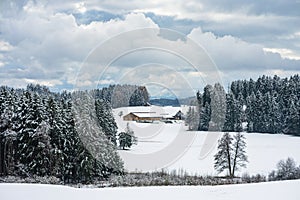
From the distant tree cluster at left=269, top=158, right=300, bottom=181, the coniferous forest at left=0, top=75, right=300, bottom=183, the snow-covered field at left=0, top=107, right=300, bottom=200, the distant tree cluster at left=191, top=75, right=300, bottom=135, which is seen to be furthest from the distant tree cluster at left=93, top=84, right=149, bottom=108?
the distant tree cluster at left=191, top=75, right=300, bottom=135

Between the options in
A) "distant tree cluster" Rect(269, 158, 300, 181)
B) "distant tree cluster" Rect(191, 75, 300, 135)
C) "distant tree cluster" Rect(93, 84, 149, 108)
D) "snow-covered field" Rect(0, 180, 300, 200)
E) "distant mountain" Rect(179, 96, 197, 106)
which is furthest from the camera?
"distant tree cluster" Rect(191, 75, 300, 135)

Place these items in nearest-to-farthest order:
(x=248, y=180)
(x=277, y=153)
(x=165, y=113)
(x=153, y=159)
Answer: (x=248, y=180) → (x=153, y=159) → (x=277, y=153) → (x=165, y=113)

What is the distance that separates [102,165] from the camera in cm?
2203

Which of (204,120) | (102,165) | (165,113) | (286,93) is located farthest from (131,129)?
(286,93)

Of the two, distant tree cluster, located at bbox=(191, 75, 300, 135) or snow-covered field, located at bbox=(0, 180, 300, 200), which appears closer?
snow-covered field, located at bbox=(0, 180, 300, 200)

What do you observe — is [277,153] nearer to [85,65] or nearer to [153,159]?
[153,159]

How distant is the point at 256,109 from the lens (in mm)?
48469

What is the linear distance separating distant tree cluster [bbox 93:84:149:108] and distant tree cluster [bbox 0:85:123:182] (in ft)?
7.90

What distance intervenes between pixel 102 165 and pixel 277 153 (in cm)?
1474

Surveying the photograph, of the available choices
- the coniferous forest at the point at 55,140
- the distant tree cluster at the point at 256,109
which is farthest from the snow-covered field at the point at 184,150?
the distant tree cluster at the point at 256,109

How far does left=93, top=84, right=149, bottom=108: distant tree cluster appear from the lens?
80.5 ft

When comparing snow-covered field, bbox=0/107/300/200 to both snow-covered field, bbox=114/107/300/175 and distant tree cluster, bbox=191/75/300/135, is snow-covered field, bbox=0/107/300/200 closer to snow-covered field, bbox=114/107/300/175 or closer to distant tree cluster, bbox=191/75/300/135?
snow-covered field, bbox=114/107/300/175

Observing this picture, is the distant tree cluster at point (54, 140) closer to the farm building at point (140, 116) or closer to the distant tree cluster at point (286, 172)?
the farm building at point (140, 116)

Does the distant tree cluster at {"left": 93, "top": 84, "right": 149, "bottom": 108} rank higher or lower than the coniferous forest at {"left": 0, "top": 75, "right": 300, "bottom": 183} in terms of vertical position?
higher
